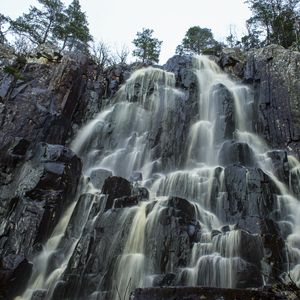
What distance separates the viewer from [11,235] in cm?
1589

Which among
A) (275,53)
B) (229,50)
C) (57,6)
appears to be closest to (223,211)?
(275,53)

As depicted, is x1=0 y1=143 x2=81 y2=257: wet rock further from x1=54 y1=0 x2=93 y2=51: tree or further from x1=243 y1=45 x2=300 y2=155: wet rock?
x1=54 y1=0 x2=93 y2=51: tree

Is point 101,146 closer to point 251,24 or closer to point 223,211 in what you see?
point 223,211

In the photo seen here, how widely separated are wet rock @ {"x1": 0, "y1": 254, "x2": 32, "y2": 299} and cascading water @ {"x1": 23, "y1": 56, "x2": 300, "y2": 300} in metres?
0.37

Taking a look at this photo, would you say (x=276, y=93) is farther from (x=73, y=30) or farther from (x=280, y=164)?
(x=73, y=30)

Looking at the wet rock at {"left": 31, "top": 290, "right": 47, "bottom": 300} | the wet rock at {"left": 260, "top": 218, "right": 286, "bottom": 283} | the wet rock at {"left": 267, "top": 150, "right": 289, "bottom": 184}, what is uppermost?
the wet rock at {"left": 267, "top": 150, "right": 289, "bottom": 184}

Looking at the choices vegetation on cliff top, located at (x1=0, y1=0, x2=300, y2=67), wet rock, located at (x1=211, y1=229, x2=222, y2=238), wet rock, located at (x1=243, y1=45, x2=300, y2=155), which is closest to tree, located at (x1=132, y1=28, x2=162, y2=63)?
vegetation on cliff top, located at (x1=0, y1=0, x2=300, y2=67)

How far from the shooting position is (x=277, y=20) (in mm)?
36281

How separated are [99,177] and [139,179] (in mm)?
2158

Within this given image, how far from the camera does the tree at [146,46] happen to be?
41750 millimetres

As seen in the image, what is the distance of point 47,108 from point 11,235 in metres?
10.9

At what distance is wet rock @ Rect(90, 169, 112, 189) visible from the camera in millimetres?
18922

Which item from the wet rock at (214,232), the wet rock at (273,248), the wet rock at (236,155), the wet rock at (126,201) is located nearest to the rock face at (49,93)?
the wet rock at (126,201)

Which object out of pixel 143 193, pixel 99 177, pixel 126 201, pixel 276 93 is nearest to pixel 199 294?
pixel 126 201
